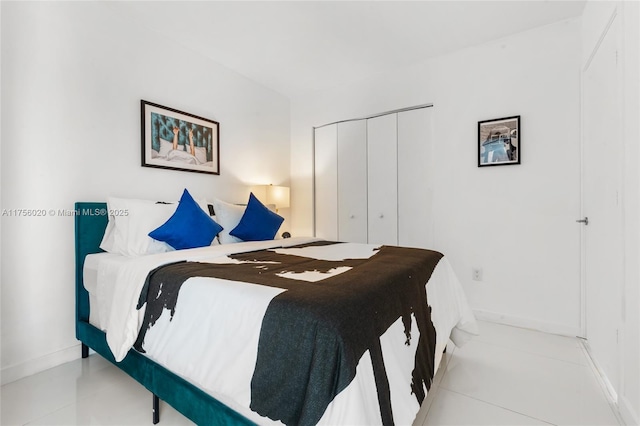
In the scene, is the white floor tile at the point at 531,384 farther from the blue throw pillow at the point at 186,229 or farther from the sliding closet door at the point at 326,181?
the sliding closet door at the point at 326,181

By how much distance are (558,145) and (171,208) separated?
3187mm

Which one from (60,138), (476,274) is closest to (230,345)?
(60,138)

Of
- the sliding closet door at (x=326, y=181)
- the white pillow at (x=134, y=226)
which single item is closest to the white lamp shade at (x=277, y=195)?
the sliding closet door at (x=326, y=181)

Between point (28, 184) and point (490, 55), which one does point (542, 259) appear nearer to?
point (490, 55)

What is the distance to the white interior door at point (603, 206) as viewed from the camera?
5.46 ft

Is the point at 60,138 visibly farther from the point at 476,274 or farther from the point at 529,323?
the point at 529,323

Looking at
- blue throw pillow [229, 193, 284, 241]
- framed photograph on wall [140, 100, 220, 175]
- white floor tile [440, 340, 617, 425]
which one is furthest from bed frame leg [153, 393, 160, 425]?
framed photograph on wall [140, 100, 220, 175]

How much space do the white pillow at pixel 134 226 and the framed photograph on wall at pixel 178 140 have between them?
0.55 metres

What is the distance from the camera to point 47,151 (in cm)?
194

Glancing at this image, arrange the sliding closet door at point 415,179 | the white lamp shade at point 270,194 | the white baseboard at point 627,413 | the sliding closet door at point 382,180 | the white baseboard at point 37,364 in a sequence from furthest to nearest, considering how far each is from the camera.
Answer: the white lamp shade at point 270,194, the sliding closet door at point 382,180, the sliding closet door at point 415,179, the white baseboard at point 37,364, the white baseboard at point 627,413

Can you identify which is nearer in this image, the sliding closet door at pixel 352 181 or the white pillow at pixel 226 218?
the white pillow at pixel 226 218

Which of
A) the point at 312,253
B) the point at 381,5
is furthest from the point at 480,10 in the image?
the point at 312,253

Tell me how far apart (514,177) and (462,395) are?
6.40ft

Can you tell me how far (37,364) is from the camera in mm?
1890
